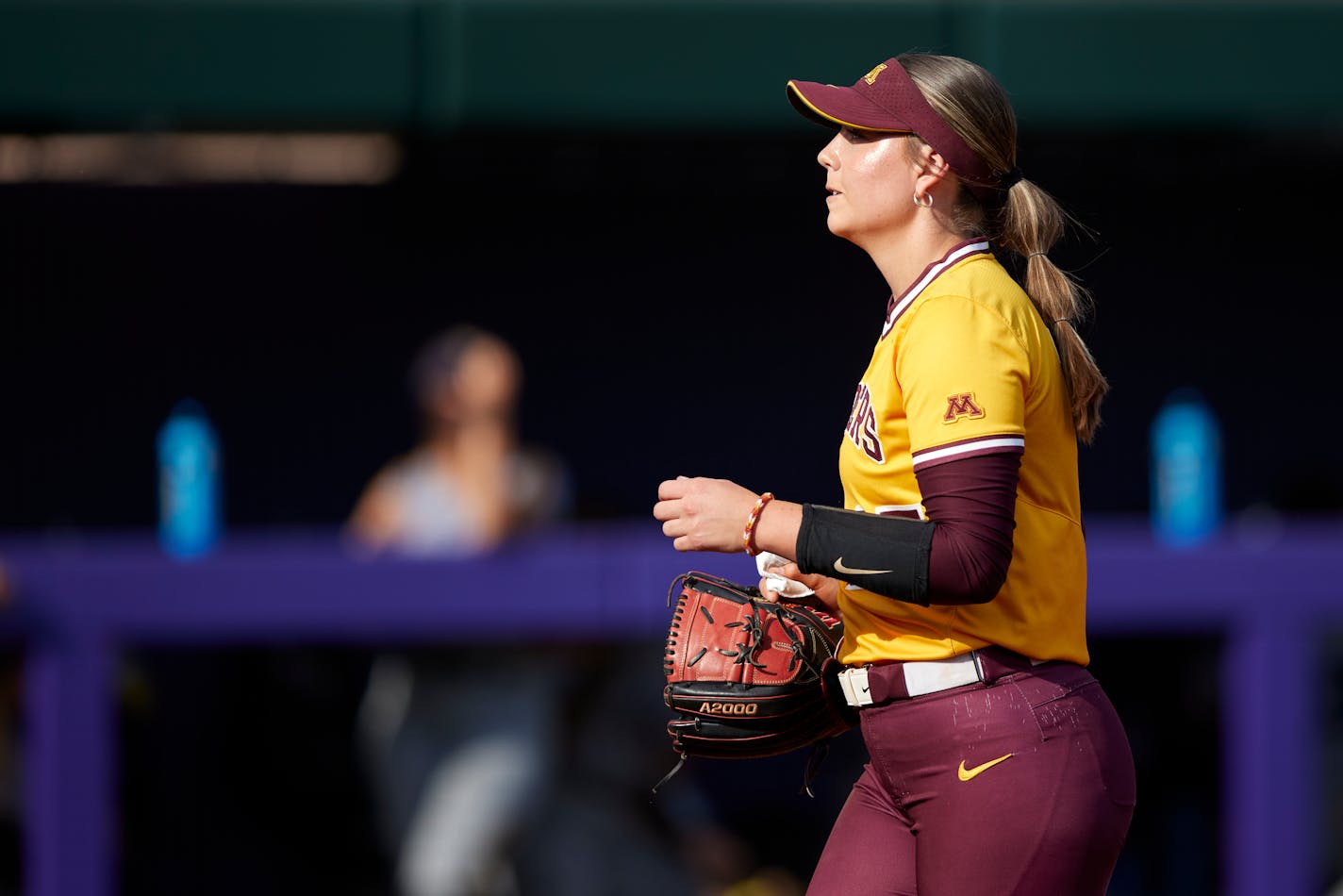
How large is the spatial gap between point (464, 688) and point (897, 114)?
3320 mm

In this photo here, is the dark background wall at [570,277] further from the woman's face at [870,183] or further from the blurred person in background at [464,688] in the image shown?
the woman's face at [870,183]

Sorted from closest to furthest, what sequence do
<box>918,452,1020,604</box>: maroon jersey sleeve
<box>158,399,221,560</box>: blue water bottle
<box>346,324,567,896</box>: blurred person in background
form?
1. <box>918,452,1020,604</box>: maroon jersey sleeve
2. <box>346,324,567,896</box>: blurred person in background
3. <box>158,399,221,560</box>: blue water bottle

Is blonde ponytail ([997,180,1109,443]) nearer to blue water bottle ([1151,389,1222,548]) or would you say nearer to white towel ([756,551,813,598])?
white towel ([756,551,813,598])

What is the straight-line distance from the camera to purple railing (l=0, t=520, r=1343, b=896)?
187 inches

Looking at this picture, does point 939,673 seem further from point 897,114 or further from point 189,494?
point 189,494

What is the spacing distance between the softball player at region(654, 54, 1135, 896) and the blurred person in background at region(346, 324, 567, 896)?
2.93 metres

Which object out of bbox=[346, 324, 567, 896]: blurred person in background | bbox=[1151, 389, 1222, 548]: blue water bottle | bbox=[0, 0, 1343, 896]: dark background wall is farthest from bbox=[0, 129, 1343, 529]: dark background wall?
bbox=[346, 324, 567, 896]: blurred person in background

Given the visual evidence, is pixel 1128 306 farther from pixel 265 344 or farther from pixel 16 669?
pixel 16 669

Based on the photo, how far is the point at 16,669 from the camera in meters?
5.30

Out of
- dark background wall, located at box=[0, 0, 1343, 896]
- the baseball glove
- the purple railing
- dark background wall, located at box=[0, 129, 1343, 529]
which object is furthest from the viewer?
dark background wall, located at box=[0, 129, 1343, 529]

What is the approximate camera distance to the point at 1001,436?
74.7 inches

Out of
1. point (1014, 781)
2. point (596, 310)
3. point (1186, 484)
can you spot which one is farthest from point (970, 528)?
point (596, 310)

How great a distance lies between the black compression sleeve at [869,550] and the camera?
191 centimetres

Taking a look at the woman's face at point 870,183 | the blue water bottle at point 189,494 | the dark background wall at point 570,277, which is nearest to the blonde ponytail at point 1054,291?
the woman's face at point 870,183
